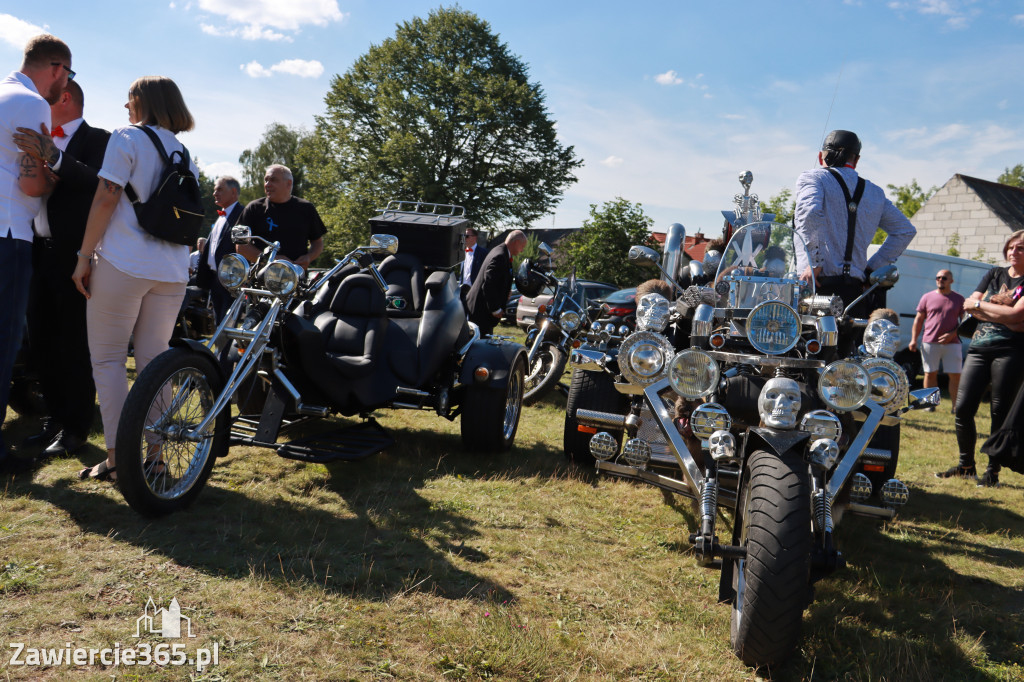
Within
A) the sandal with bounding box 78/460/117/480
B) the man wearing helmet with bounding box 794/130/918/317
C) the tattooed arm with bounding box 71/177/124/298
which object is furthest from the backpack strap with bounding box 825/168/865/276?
the sandal with bounding box 78/460/117/480

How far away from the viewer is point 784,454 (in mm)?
2465

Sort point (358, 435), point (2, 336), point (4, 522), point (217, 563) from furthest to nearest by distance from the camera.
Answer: point (358, 435), point (2, 336), point (4, 522), point (217, 563)

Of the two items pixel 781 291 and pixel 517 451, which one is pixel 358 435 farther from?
pixel 781 291

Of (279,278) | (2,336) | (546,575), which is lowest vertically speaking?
(546,575)

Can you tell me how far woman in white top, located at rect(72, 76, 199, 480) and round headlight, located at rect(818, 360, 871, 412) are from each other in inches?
122

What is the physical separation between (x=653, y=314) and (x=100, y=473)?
2.92m

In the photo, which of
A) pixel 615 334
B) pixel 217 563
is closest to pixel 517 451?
pixel 615 334

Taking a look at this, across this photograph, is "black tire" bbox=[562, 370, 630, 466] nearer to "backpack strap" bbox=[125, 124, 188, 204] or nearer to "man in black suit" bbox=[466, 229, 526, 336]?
"man in black suit" bbox=[466, 229, 526, 336]

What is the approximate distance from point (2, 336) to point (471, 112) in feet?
93.4

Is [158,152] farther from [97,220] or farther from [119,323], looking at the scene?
[119,323]

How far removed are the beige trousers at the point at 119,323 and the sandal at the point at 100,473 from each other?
0.48 ft

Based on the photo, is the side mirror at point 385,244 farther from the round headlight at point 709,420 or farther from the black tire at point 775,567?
the black tire at point 775,567

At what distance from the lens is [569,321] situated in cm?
644

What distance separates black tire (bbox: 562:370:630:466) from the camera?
4.67m
